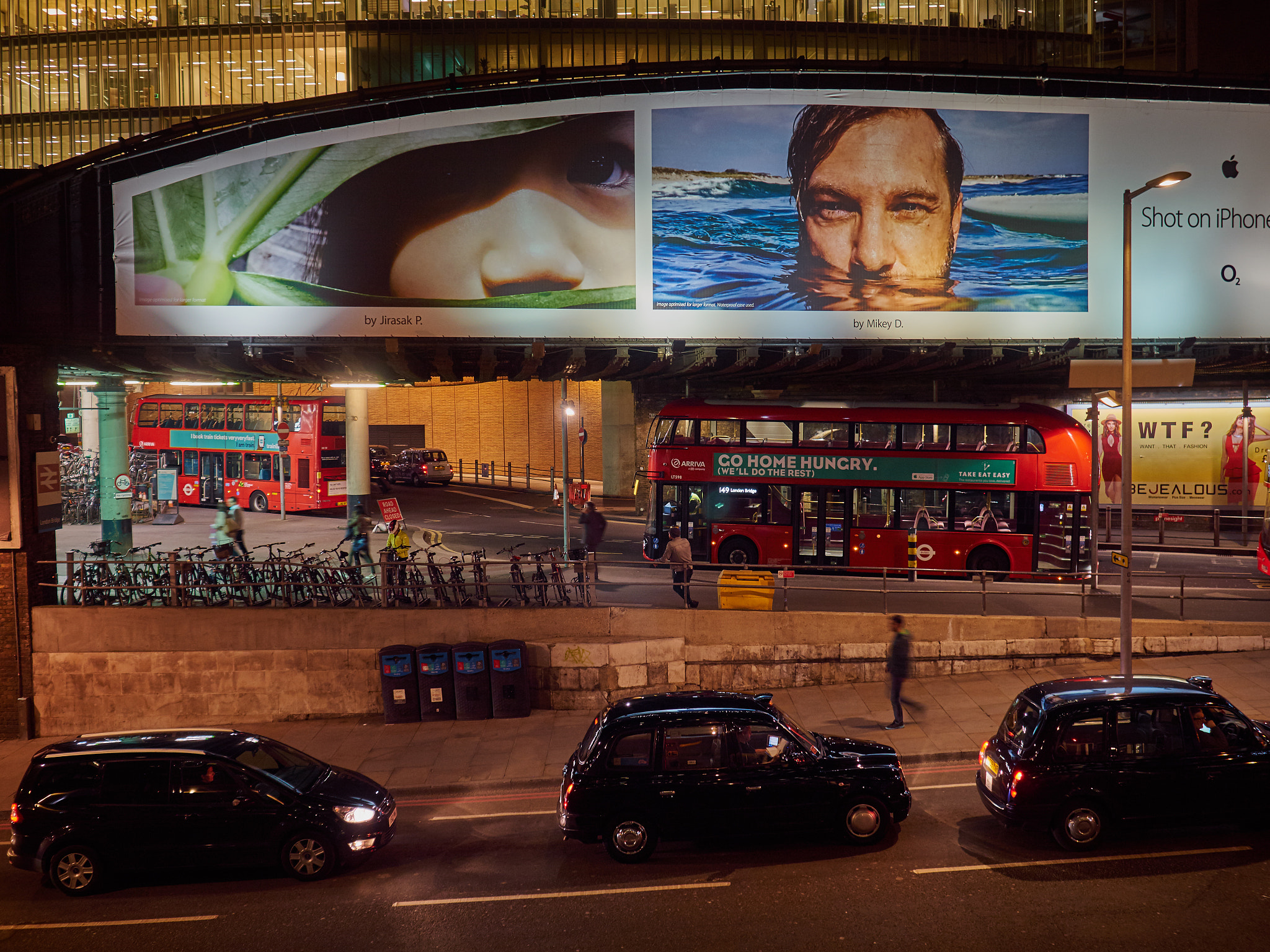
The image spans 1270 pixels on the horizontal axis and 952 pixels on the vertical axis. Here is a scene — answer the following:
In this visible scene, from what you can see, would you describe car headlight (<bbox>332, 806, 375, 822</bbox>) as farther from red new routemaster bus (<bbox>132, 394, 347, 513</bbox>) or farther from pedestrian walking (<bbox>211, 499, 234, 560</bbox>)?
red new routemaster bus (<bbox>132, 394, 347, 513</bbox>)

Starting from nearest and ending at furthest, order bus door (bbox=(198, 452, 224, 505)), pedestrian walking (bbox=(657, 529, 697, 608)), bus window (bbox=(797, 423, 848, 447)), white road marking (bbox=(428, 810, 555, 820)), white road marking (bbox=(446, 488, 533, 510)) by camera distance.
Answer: white road marking (bbox=(428, 810, 555, 820)) → pedestrian walking (bbox=(657, 529, 697, 608)) → bus window (bbox=(797, 423, 848, 447)) → bus door (bbox=(198, 452, 224, 505)) → white road marking (bbox=(446, 488, 533, 510))

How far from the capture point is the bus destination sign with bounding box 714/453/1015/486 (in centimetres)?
1691

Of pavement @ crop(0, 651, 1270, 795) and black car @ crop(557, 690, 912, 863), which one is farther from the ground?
black car @ crop(557, 690, 912, 863)

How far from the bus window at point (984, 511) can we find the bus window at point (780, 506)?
10.3ft

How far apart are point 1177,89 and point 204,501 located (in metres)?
30.4

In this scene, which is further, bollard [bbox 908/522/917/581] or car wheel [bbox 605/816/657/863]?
bollard [bbox 908/522/917/581]

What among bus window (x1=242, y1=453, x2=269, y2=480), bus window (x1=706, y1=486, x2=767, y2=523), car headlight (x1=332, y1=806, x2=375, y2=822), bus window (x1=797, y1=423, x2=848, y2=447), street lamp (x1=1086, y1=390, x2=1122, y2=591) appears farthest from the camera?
bus window (x1=242, y1=453, x2=269, y2=480)

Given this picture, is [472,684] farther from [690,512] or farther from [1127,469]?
[1127,469]

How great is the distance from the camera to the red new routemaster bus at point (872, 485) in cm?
1678

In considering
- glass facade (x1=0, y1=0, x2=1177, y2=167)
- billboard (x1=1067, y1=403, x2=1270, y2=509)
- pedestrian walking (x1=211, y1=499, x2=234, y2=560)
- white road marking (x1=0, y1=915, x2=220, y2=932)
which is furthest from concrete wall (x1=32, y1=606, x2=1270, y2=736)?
glass facade (x1=0, y1=0, x2=1177, y2=167)

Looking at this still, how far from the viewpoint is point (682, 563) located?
14555 millimetres

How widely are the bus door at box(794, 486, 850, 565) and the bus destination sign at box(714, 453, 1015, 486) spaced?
330 millimetres

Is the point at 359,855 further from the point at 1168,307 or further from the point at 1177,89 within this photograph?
the point at 1177,89

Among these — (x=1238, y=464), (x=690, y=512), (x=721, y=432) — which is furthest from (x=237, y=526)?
(x=1238, y=464)
